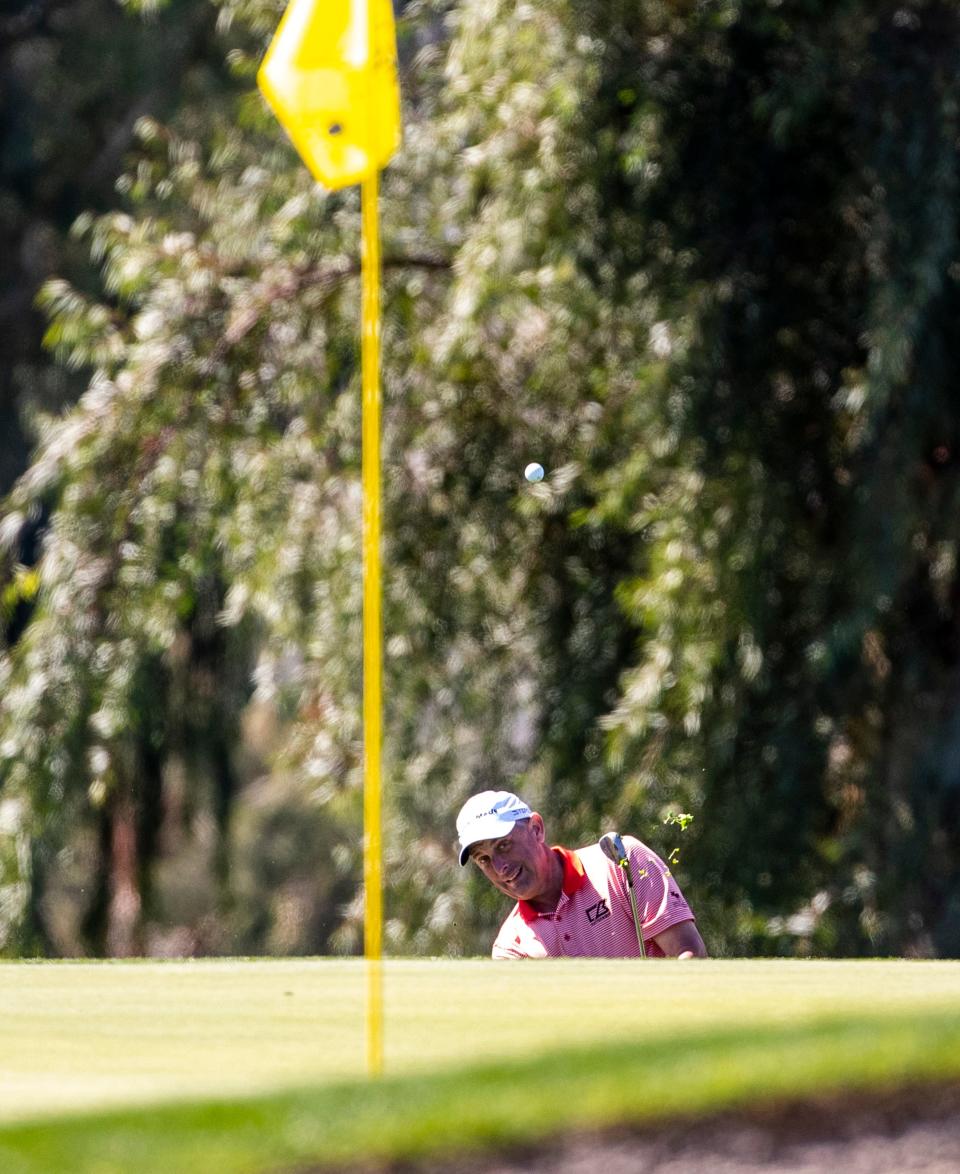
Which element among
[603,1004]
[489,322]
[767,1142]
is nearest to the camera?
[767,1142]

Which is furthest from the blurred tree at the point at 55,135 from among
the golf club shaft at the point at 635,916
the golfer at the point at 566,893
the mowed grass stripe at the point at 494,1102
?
the mowed grass stripe at the point at 494,1102

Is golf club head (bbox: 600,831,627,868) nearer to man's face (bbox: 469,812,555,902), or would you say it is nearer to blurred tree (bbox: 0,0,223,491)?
man's face (bbox: 469,812,555,902)

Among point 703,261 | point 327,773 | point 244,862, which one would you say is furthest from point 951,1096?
point 244,862

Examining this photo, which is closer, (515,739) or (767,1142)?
(767,1142)

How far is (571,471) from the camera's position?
8.81m

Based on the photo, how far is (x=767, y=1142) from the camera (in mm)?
2467

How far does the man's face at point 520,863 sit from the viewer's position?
5.59 meters

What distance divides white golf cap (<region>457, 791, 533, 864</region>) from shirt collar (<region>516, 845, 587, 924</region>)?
14cm

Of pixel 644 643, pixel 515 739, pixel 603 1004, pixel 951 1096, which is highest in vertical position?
pixel 951 1096

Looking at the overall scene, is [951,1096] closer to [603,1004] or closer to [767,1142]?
[767,1142]

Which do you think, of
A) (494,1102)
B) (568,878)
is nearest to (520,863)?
(568,878)

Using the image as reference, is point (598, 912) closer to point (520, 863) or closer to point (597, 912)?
point (597, 912)

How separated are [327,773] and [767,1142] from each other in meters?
7.21

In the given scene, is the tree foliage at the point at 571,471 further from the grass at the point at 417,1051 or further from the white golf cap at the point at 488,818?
the grass at the point at 417,1051
